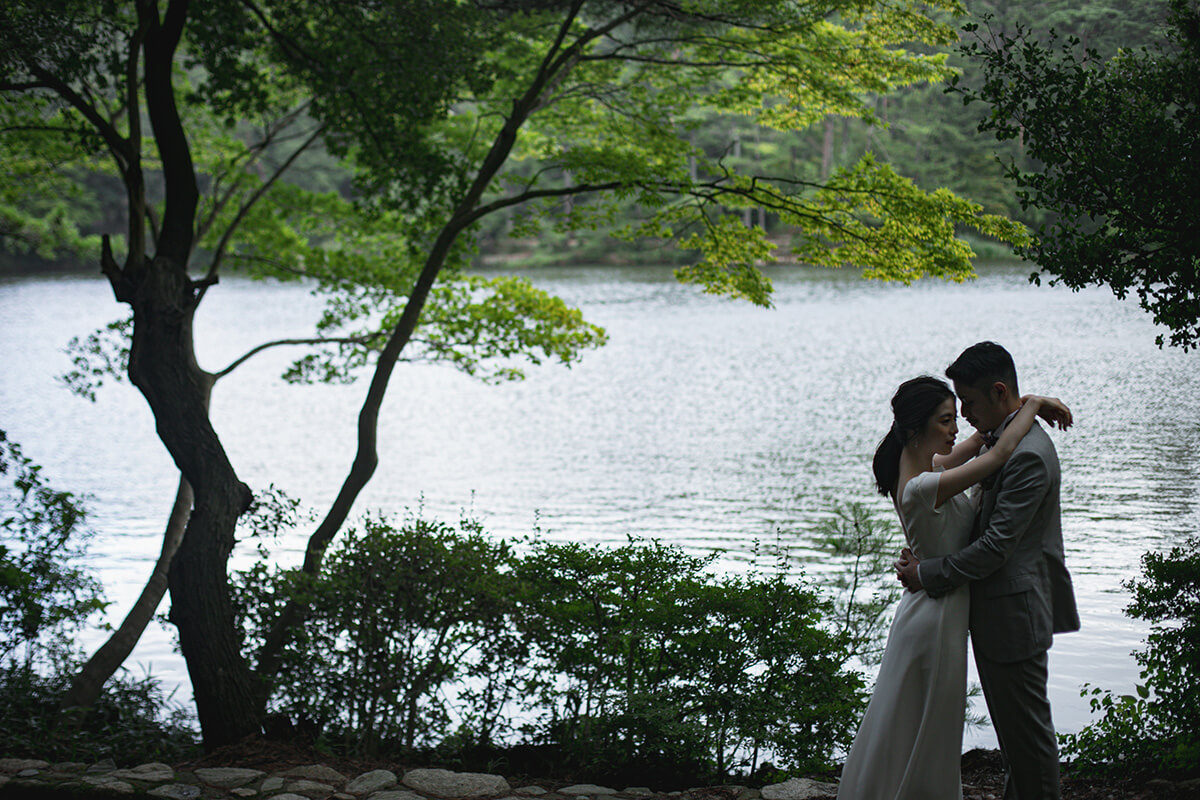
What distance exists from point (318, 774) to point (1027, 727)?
2.78 metres

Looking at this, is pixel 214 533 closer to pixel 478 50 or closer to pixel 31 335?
pixel 478 50

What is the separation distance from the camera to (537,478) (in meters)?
13.5

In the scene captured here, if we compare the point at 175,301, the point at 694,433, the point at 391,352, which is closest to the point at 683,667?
the point at 391,352

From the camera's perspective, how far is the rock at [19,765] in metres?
3.98

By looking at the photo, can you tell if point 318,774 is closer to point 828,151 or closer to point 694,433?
point 694,433

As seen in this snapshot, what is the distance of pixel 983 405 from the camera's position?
284 centimetres

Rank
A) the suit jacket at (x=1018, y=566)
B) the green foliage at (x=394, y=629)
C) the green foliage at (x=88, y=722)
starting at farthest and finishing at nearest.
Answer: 1. the green foliage at (x=88, y=722)
2. the green foliage at (x=394, y=629)
3. the suit jacket at (x=1018, y=566)

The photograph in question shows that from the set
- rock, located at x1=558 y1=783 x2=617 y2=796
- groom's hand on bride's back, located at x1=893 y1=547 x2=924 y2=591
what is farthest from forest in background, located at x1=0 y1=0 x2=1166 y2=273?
rock, located at x1=558 y1=783 x2=617 y2=796

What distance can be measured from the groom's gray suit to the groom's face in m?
0.11

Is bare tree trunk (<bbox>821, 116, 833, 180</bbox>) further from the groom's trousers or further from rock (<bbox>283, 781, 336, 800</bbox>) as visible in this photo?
the groom's trousers

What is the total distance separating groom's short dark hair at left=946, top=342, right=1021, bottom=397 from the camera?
281 centimetres

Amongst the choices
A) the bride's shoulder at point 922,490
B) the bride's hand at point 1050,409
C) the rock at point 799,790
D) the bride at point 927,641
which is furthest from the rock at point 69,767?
the bride's hand at point 1050,409

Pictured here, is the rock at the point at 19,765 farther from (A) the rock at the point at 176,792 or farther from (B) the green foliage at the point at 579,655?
(B) the green foliage at the point at 579,655

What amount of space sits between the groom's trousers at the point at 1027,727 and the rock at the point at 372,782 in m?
2.38
